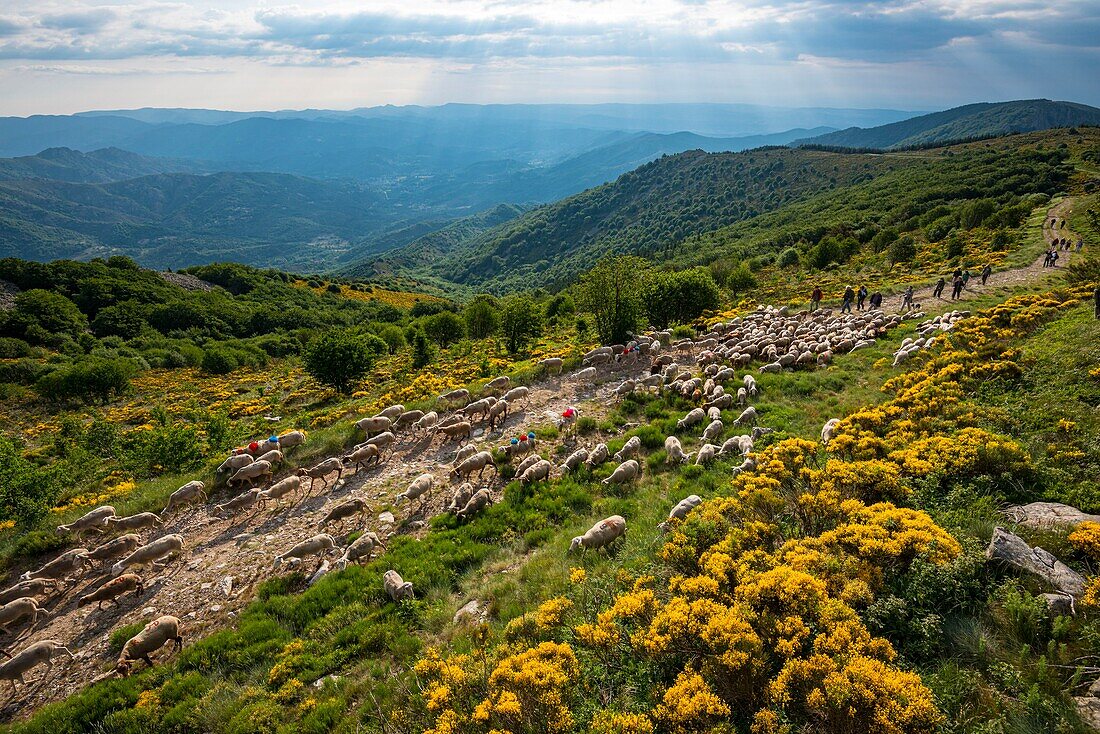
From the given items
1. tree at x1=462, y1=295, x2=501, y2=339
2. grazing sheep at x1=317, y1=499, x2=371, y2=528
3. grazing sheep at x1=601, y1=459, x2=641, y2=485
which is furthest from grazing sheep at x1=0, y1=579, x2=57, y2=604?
tree at x1=462, y1=295, x2=501, y2=339

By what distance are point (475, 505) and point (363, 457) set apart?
17.2 ft

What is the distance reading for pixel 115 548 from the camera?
38.3 feet

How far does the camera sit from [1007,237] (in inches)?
1885

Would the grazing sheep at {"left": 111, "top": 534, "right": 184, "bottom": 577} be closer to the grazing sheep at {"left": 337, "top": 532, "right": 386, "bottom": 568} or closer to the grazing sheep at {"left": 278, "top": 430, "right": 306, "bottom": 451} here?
the grazing sheep at {"left": 337, "top": 532, "right": 386, "bottom": 568}

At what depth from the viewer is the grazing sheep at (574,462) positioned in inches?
531

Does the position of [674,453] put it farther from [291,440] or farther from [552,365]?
[291,440]

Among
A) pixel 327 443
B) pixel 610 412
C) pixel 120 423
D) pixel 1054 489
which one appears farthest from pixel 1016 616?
pixel 120 423

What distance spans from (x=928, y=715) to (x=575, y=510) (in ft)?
26.4

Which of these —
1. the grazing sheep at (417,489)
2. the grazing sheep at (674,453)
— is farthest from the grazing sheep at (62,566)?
the grazing sheep at (674,453)

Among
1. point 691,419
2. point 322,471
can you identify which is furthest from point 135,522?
point 691,419

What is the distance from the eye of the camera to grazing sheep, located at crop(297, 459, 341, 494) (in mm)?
13992

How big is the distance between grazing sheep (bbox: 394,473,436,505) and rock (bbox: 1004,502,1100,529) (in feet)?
40.7

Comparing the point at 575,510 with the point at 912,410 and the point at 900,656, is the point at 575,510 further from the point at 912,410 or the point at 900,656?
the point at 912,410

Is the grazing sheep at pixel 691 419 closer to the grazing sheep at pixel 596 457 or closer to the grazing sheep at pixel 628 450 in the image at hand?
the grazing sheep at pixel 628 450
